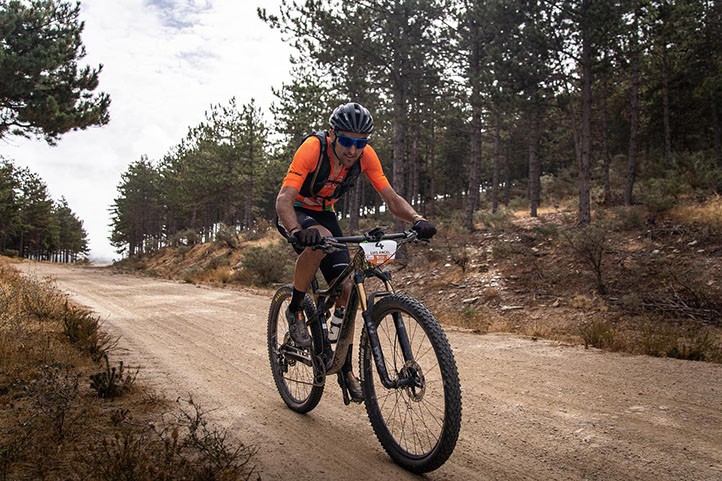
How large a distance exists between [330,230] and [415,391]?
1786mm

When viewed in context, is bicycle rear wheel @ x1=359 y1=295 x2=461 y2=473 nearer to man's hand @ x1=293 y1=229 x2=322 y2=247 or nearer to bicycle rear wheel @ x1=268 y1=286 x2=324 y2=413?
man's hand @ x1=293 y1=229 x2=322 y2=247

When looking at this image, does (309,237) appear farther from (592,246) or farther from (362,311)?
(592,246)

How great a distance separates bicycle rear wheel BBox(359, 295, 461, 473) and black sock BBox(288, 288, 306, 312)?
3.39ft

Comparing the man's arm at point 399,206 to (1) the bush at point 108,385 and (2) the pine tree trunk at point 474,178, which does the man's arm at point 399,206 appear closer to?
(1) the bush at point 108,385

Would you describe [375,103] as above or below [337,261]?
above

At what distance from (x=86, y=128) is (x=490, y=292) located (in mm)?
18706

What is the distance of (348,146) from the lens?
3.89 m

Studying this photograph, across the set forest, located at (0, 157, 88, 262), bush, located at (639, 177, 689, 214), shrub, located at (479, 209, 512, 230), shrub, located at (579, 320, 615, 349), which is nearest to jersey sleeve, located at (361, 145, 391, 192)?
shrub, located at (579, 320, 615, 349)

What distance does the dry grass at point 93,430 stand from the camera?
8.86 ft

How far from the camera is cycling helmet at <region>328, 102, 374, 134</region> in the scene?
3.76m

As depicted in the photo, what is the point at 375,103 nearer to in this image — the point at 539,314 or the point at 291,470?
the point at 539,314

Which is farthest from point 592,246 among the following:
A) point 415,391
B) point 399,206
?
point 415,391

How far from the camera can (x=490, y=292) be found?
12719mm

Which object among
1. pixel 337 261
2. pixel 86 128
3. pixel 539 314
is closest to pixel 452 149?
pixel 86 128
